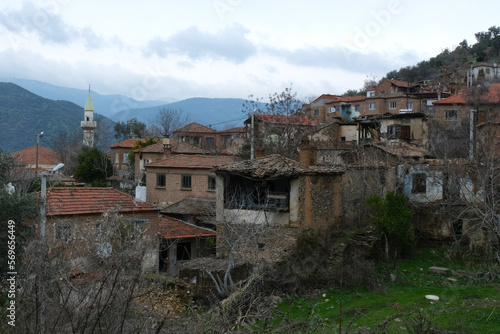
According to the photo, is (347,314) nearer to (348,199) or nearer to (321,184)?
(321,184)

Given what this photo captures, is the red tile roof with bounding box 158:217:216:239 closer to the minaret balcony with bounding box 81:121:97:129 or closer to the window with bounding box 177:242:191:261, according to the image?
the window with bounding box 177:242:191:261

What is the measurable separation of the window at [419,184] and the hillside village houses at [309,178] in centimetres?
5

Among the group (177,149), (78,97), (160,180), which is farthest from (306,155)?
(78,97)

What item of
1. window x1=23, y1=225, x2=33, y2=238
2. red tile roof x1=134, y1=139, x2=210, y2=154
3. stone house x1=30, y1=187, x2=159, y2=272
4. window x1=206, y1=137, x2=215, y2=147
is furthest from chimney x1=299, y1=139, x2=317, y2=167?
window x1=206, y1=137, x2=215, y2=147

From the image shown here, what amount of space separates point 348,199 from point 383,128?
579 inches

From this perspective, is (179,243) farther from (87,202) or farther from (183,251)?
(87,202)

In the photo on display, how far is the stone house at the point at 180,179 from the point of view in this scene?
30312mm

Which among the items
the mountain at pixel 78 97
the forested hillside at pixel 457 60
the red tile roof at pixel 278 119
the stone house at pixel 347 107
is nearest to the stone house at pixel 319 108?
the stone house at pixel 347 107

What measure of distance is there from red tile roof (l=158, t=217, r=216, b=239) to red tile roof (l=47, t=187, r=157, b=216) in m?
1.87

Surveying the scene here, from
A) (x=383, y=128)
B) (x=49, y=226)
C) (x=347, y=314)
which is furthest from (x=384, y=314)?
(x=383, y=128)

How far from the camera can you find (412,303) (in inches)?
573

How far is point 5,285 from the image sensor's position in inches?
444

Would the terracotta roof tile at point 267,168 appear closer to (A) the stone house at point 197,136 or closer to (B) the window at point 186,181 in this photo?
(B) the window at point 186,181

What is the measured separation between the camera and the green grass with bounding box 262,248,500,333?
491 inches
